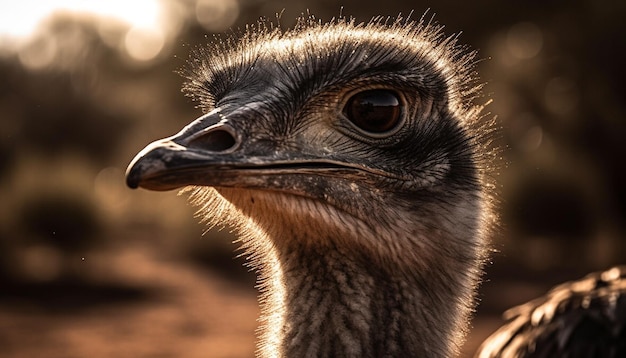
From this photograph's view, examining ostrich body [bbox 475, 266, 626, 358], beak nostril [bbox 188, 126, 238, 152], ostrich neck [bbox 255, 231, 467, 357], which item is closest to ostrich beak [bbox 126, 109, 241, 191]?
beak nostril [bbox 188, 126, 238, 152]

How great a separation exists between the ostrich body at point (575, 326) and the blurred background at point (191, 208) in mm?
5963

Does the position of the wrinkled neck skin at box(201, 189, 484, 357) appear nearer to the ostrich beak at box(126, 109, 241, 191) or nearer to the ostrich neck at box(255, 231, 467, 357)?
the ostrich neck at box(255, 231, 467, 357)

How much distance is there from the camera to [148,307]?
43.3 ft

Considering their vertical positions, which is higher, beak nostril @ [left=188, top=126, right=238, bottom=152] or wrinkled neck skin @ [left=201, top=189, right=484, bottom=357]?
beak nostril @ [left=188, top=126, right=238, bottom=152]

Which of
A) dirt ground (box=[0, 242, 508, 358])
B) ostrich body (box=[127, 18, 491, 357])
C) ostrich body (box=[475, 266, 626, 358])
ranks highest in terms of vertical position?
dirt ground (box=[0, 242, 508, 358])

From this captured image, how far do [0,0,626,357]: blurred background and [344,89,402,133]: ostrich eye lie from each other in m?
7.30

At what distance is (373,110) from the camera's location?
2.93 meters

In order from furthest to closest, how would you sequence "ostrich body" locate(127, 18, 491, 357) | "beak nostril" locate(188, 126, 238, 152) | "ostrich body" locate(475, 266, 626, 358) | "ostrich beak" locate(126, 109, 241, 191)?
"ostrich body" locate(475, 266, 626, 358) → "ostrich body" locate(127, 18, 491, 357) → "beak nostril" locate(188, 126, 238, 152) → "ostrich beak" locate(126, 109, 241, 191)

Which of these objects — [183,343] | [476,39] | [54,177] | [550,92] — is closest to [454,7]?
[476,39]

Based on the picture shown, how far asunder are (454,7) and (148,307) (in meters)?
9.23

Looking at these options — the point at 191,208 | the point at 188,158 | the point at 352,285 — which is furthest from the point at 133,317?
the point at 188,158

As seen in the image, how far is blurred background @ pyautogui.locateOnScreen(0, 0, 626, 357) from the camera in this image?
483 inches

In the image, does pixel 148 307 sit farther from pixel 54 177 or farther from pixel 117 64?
pixel 117 64

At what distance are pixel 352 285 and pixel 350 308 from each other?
79 mm
